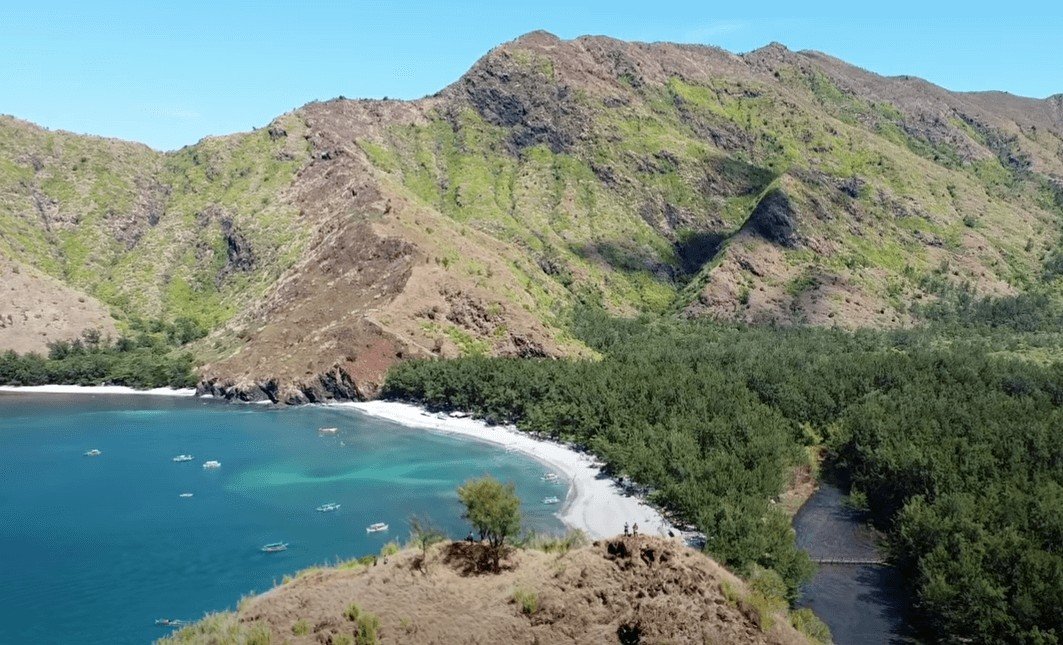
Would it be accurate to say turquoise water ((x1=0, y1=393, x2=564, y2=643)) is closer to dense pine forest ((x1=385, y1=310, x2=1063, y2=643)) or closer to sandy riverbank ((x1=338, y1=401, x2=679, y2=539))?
sandy riverbank ((x1=338, y1=401, x2=679, y2=539))

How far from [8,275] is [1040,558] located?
207171 millimetres

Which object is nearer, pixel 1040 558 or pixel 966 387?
pixel 1040 558

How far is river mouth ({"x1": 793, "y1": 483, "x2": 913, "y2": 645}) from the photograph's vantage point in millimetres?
62219

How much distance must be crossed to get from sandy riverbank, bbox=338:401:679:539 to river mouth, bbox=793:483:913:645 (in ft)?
45.8

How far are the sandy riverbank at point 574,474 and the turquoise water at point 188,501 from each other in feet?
9.22

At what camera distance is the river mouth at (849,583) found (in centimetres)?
6222

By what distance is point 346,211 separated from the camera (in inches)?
7781

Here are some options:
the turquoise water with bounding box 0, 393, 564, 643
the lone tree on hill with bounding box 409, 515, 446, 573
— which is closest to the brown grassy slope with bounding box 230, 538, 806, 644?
the lone tree on hill with bounding box 409, 515, 446, 573

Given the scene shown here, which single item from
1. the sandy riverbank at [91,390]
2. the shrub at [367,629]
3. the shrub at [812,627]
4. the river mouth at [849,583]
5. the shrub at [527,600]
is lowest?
the sandy riverbank at [91,390]

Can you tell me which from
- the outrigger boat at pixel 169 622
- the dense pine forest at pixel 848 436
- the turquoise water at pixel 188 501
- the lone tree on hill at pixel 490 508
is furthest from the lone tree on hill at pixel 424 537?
the dense pine forest at pixel 848 436

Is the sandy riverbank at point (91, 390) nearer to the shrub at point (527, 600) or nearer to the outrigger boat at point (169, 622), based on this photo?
the outrigger boat at point (169, 622)

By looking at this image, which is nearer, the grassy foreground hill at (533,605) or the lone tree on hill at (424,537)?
the grassy foreground hill at (533,605)

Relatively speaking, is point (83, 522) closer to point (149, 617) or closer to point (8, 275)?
point (149, 617)

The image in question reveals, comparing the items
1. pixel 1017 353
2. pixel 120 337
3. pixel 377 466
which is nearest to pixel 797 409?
pixel 377 466
